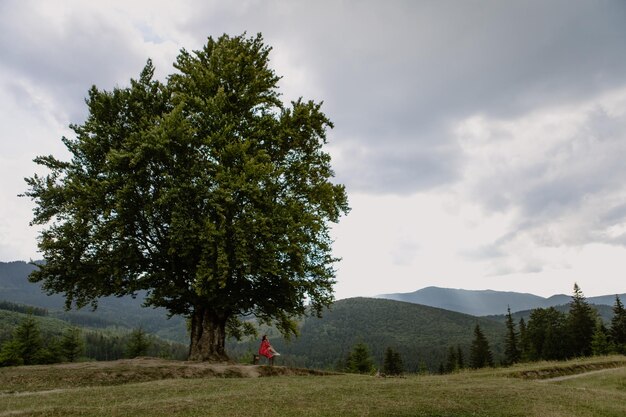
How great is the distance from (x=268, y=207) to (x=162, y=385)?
11.6 m

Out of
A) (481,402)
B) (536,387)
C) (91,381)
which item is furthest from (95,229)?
(536,387)

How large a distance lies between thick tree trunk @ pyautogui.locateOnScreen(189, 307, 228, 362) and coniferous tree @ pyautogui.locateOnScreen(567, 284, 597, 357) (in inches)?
3275

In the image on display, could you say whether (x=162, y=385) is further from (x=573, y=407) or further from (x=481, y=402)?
(x=573, y=407)

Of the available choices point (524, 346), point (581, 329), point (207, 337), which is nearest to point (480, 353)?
point (524, 346)

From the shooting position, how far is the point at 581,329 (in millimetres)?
86875

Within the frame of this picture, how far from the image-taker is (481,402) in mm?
16062

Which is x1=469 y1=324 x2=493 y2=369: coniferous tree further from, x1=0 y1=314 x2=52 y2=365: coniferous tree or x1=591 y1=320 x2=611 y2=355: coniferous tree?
x1=0 y1=314 x2=52 y2=365: coniferous tree

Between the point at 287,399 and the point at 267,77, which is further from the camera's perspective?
the point at 267,77

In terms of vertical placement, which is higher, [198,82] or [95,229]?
[198,82]

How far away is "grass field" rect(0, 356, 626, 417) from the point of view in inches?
540

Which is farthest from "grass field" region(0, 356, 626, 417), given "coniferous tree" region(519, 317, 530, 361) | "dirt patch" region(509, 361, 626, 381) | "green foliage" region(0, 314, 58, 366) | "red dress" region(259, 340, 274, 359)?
"coniferous tree" region(519, 317, 530, 361)

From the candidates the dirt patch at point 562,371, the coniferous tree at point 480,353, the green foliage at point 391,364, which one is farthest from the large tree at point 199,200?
the coniferous tree at point 480,353

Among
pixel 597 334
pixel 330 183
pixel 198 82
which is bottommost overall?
pixel 597 334

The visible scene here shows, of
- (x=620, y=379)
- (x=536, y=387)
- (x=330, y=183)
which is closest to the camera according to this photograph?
(x=536, y=387)
